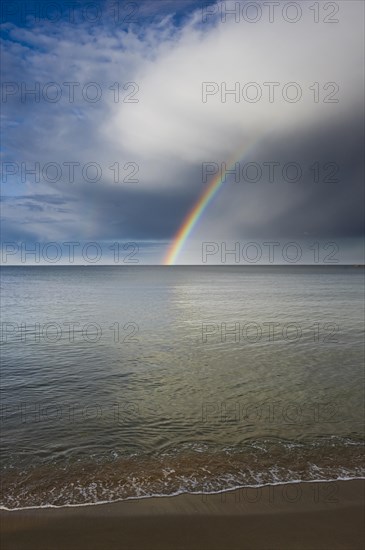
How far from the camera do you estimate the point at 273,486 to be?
375 inches

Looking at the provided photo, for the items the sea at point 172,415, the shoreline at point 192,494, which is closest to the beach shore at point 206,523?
the shoreline at point 192,494

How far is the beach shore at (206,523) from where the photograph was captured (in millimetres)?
7289

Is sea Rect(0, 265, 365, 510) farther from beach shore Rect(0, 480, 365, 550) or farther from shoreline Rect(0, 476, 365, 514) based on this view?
beach shore Rect(0, 480, 365, 550)

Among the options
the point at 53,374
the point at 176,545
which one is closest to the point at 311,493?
the point at 176,545

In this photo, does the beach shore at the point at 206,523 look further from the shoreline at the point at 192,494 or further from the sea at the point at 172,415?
the sea at the point at 172,415

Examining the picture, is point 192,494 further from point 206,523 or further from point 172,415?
point 172,415

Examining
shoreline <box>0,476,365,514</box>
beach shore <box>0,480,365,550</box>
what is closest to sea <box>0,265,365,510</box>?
shoreline <box>0,476,365,514</box>

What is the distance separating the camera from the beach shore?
729 cm

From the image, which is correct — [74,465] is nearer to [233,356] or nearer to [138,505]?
[138,505]

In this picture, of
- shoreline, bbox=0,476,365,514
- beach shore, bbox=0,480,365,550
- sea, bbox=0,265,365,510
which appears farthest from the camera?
sea, bbox=0,265,365,510

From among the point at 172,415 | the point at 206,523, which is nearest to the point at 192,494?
the point at 206,523

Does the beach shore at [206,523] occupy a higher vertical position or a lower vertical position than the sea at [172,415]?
lower

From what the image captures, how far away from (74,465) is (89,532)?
303 centimetres

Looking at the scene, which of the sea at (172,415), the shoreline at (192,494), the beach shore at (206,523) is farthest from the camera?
the sea at (172,415)
